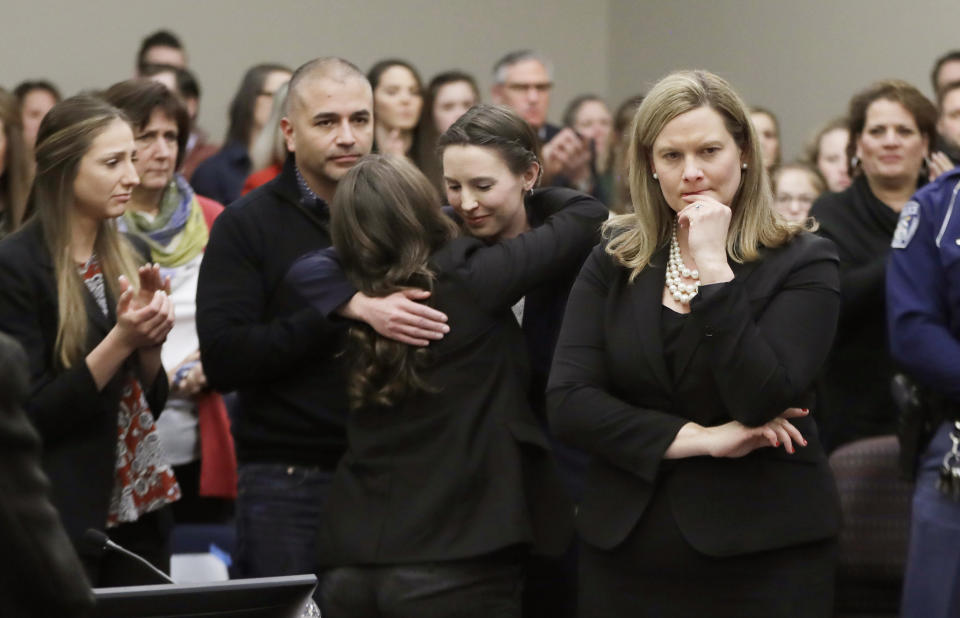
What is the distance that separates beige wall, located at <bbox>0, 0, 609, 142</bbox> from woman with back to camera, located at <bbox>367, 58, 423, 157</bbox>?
112 inches

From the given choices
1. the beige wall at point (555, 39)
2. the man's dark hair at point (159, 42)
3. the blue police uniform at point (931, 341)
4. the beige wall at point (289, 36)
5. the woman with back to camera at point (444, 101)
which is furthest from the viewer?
the beige wall at point (289, 36)

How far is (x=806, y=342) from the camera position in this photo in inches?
107

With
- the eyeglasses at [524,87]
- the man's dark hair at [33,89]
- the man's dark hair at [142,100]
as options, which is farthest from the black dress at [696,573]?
the man's dark hair at [33,89]

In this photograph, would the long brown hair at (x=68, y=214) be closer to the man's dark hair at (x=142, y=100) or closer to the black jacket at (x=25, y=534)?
the man's dark hair at (x=142, y=100)

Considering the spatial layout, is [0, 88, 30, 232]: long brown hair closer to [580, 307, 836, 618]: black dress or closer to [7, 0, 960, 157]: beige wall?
[580, 307, 836, 618]: black dress

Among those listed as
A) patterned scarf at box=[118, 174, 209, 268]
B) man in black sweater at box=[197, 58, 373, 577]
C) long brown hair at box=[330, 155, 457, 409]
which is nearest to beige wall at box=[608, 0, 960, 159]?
patterned scarf at box=[118, 174, 209, 268]

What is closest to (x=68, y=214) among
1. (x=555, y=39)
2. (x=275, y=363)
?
(x=275, y=363)

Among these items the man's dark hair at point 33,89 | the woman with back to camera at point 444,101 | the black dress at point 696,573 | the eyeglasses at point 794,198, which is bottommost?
the black dress at point 696,573

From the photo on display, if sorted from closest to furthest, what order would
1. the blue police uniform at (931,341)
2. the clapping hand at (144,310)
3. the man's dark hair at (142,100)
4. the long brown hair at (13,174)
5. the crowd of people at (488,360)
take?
the crowd of people at (488,360)
the clapping hand at (144,310)
the blue police uniform at (931,341)
the long brown hair at (13,174)
the man's dark hair at (142,100)

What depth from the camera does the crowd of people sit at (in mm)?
2742

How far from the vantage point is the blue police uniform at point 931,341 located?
3299mm

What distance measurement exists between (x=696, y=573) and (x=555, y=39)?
7.00m

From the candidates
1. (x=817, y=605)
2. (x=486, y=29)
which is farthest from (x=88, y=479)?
(x=486, y=29)

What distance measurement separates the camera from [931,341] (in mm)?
3352
